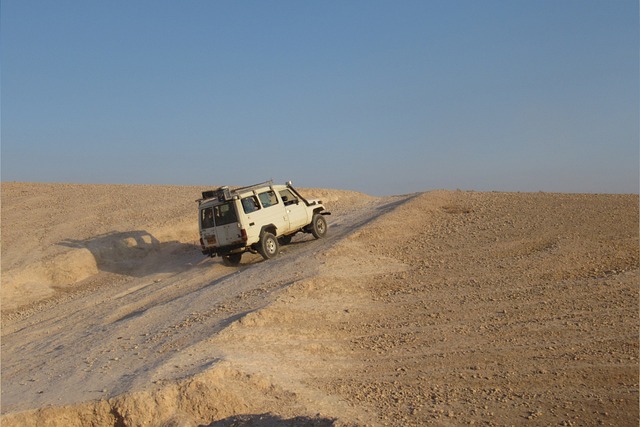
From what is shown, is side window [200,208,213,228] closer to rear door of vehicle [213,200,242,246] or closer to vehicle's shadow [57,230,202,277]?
rear door of vehicle [213,200,242,246]

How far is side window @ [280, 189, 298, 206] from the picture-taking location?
17.0 metres

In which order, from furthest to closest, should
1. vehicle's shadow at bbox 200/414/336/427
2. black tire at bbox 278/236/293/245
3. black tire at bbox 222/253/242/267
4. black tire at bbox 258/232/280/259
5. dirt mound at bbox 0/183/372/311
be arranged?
1. dirt mound at bbox 0/183/372/311
2. black tire at bbox 278/236/293/245
3. black tire at bbox 222/253/242/267
4. black tire at bbox 258/232/280/259
5. vehicle's shadow at bbox 200/414/336/427

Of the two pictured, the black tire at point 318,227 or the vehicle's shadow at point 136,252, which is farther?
the vehicle's shadow at point 136,252

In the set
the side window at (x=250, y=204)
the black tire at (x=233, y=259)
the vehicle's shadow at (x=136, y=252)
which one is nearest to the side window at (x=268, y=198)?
the side window at (x=250, y=204)

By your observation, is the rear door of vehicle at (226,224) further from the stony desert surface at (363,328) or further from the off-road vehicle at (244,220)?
the stony desert surface at (363,328)

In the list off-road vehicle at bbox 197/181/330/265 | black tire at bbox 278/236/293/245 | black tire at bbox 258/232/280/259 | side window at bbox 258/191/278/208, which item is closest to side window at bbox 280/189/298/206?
off-road vehicle at bbox 197/181/330/265

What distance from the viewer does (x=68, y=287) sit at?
17703 mm

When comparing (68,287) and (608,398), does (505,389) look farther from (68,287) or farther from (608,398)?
(68,287)

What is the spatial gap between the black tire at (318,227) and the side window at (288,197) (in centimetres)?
86

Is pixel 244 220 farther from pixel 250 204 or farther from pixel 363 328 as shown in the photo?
pixel 363 328

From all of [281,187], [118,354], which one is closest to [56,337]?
[118,354]

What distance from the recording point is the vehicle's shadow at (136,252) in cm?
1859

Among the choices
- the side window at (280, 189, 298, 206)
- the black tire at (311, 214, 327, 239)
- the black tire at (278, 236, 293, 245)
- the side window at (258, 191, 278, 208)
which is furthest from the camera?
the black tire at (311, 214, 327, 239)

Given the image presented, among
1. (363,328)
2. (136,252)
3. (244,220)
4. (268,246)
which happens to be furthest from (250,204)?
(363,328)
